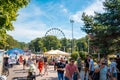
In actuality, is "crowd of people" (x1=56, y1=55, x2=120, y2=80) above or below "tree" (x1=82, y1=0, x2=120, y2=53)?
below

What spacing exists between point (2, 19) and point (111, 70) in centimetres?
1150

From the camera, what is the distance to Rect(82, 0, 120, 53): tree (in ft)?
111

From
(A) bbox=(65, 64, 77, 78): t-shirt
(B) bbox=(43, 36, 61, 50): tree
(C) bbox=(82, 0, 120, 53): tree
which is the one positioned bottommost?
(A) bbox=(65, 64, 77, 78): t-shirt

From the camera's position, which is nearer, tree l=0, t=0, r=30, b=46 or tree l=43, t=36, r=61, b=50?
tree l=0, t=0, r=30, b=46

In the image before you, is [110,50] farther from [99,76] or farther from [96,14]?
[99,76]

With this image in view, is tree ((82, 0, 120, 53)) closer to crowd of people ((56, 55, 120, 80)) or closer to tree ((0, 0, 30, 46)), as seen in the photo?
tree ((0, 0, 30, 46))

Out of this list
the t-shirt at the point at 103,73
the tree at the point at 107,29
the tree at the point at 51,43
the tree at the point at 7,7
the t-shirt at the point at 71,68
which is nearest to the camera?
the t-shirt at the point at 71,68

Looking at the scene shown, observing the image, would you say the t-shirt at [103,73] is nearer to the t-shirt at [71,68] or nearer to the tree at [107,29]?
the t-shirt at [71,68]

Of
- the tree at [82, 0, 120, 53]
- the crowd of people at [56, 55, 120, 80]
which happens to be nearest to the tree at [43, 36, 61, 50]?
the tree at [82, 0, 120, 53]

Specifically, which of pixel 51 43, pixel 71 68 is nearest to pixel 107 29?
pixel 71 68

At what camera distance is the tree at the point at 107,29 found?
111 feet

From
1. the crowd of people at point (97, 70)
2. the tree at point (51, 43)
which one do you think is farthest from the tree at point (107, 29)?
the tree at point (51, 43)

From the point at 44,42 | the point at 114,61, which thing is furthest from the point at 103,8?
the point at 44,42

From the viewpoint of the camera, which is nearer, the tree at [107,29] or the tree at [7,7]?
the tree at [7,7]
